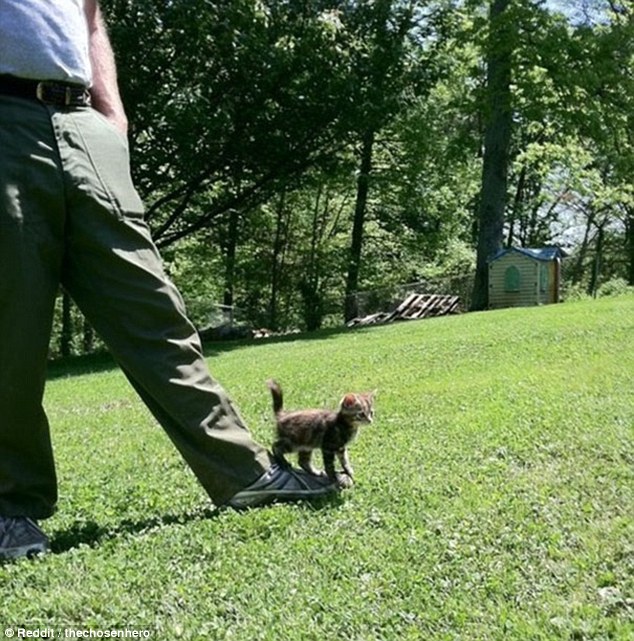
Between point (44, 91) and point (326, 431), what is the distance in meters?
1.80

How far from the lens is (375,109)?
17453mm

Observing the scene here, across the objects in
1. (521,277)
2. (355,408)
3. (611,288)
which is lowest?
(611,288)

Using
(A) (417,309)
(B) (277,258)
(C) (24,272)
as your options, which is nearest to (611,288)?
(A) (417,309)

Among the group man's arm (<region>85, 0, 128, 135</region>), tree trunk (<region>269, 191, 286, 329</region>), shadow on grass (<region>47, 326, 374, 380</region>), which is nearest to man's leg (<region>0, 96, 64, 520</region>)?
man's arm (<region>85, 0, 128, 135</region>)

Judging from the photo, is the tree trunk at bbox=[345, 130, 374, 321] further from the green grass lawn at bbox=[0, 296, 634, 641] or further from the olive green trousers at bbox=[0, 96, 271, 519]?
the olive green trousers at bbox=[0, 96, 271, 519]

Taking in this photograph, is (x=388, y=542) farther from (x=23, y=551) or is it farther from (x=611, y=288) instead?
(x=611, y=288)

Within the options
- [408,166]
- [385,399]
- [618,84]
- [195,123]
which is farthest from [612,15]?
[385,399]

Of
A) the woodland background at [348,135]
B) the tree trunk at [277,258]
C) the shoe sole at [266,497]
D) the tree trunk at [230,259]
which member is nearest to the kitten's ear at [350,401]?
the shoe sole at [266,497]

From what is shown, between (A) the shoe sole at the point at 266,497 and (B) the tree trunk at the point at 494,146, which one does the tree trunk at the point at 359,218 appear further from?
(A) the shoe sole at the point at 266,497

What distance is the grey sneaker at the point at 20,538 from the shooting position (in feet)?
9.12

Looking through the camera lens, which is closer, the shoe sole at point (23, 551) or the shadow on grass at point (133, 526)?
the shoe sole at point (23, 551)

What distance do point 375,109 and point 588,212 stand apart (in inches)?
996

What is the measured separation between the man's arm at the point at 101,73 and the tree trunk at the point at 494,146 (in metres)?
19.4

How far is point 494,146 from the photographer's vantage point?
2220 centimetres
